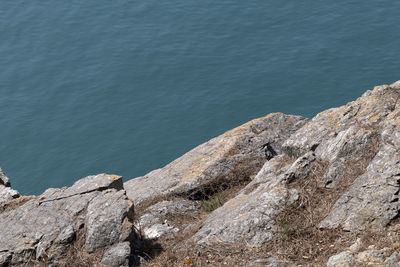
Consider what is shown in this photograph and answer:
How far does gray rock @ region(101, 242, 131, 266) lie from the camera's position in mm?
11086

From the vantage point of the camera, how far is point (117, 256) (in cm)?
1113

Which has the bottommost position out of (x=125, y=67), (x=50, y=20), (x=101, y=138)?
(x=101, y=138)

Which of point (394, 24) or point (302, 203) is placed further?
point (394, 24)

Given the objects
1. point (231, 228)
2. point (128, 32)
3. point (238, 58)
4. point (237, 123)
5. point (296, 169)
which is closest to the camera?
point (231, 228)

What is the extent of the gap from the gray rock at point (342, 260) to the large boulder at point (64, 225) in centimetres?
456

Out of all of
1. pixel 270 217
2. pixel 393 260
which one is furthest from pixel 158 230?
pixel 393 260

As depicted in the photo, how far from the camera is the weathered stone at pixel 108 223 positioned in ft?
37.9

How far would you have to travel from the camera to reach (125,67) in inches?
1890

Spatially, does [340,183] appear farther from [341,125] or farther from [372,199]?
[341,125]

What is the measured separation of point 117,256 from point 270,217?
3466 millimetres

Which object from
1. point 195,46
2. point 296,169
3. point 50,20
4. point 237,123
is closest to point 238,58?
point 195,46

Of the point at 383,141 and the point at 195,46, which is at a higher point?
the point at 383,141

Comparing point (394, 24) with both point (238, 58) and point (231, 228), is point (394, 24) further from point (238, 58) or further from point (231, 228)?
point (231, 228)

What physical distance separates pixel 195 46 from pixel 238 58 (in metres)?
4.68
